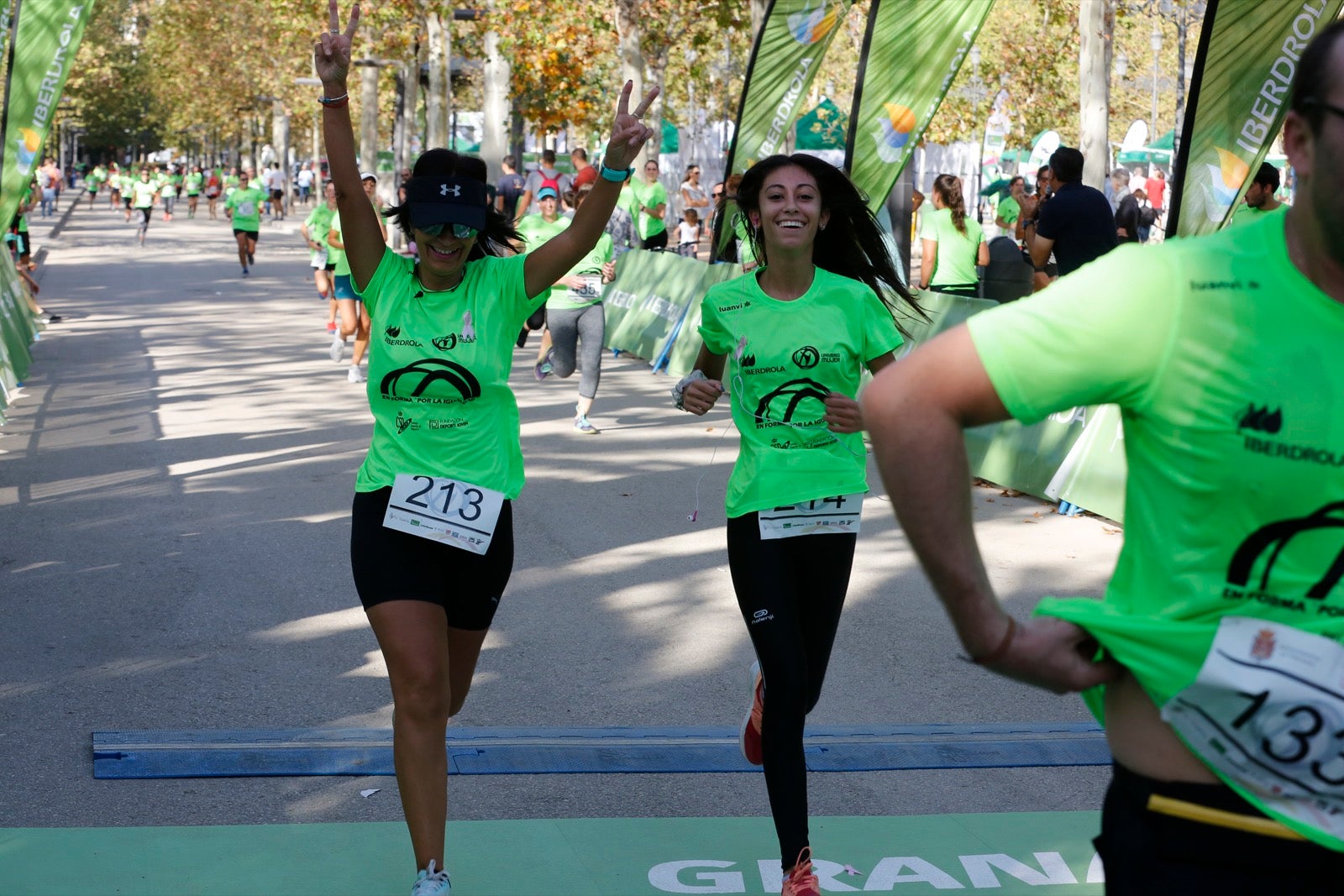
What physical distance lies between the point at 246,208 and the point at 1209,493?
28344 mm

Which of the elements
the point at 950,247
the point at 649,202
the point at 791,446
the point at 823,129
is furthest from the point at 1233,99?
the point at 823,129

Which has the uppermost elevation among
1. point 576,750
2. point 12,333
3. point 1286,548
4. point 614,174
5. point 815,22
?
point 815,22

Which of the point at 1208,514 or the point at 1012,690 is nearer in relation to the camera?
the point at 1208,514

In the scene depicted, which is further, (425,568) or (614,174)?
(614,174)

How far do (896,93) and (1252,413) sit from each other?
1102 centimetres

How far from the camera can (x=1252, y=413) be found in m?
1.89

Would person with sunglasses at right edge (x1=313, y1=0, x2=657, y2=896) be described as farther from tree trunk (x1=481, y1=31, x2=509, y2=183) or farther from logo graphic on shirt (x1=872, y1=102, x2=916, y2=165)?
tree trunk (x1=481, y1=31, x2=509, y2=183)

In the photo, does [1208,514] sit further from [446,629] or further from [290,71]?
[290,71]

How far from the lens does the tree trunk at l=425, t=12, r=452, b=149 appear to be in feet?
108

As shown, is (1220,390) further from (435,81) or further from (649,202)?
(435,81)

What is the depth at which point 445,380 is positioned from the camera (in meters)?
4.03

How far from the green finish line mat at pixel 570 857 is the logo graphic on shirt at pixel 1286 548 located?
2.50 m

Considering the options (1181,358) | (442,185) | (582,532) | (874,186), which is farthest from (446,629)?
(874,186)

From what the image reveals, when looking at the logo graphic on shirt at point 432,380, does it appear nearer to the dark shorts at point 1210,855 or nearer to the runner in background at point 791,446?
the runner in background at point 791,446
